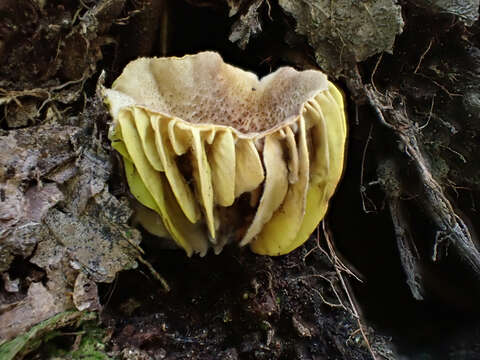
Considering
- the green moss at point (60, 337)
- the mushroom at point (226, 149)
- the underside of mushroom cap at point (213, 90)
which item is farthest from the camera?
the underside of mushroom cap at point (213, 90)

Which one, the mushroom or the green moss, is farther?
the mushroom

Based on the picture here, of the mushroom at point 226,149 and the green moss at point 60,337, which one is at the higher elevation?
the mushroom at point 226,149

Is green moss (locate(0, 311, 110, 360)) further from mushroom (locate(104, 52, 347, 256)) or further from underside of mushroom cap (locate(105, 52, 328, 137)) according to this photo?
underside of mushroom cap (locate(105, 52, 328, 137))

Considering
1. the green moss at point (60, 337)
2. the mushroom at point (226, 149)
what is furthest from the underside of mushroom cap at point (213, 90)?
the green moss at point (60, 337)

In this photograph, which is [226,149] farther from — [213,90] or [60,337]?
[60,337]

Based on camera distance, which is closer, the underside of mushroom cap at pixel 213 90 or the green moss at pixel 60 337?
the green moss at pixel 60 337

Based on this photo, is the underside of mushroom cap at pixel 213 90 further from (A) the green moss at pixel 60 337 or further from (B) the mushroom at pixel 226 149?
(A) the green moss at pixel 60 337

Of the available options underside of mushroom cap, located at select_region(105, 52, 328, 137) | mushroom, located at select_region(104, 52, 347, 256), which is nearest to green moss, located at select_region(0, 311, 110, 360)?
mushroom, located at select_region(104, 52, 347, 256)

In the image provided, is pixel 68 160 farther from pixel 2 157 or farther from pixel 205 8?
pixel 205 8

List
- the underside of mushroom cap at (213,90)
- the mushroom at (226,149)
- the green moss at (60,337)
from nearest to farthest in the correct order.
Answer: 1. the green moss at (60,337)
2. the mushroom at (226,149)
3. the underside of mushroom cap at (213,90)
